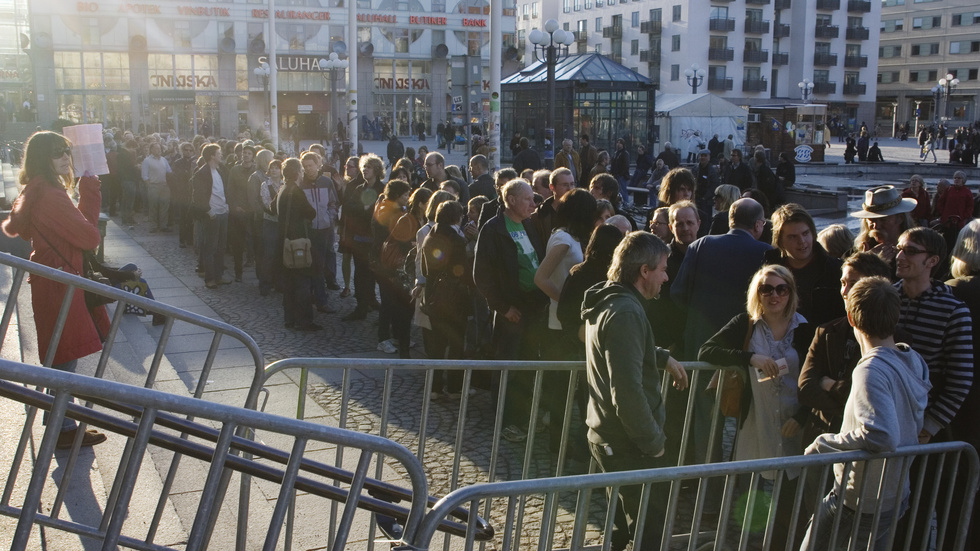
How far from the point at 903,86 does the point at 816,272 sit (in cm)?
10228

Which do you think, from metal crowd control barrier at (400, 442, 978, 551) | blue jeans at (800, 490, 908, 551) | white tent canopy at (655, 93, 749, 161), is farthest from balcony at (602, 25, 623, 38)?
blue jeans at (800, 490, 908, 551)

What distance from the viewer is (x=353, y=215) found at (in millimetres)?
9750

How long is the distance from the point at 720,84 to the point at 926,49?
32317 millimetres

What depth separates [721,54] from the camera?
77625mm

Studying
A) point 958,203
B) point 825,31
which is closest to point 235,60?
point 825,31

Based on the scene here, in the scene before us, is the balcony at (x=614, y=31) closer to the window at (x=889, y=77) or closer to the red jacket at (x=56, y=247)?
the window at (x=889, y=77)

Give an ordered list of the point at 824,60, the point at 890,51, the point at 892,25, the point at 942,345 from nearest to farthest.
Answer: the point at 942,345 → the point at 824,60 → the point at 890,51 → the point at 892,25

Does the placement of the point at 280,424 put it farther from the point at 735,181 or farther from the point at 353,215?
the point at 735,181

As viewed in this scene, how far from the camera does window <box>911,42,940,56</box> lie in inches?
3720

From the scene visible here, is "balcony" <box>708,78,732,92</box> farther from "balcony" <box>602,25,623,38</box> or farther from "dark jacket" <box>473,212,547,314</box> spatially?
"dark jacket" <box>473,212,547,314</box>

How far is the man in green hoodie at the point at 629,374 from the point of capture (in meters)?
3.87

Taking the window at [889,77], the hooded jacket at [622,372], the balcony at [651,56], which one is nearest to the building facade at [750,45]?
the balcony at [651,56]

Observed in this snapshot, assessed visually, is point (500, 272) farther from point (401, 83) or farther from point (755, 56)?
point (755, 56)

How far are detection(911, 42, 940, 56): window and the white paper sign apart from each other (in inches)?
3974
